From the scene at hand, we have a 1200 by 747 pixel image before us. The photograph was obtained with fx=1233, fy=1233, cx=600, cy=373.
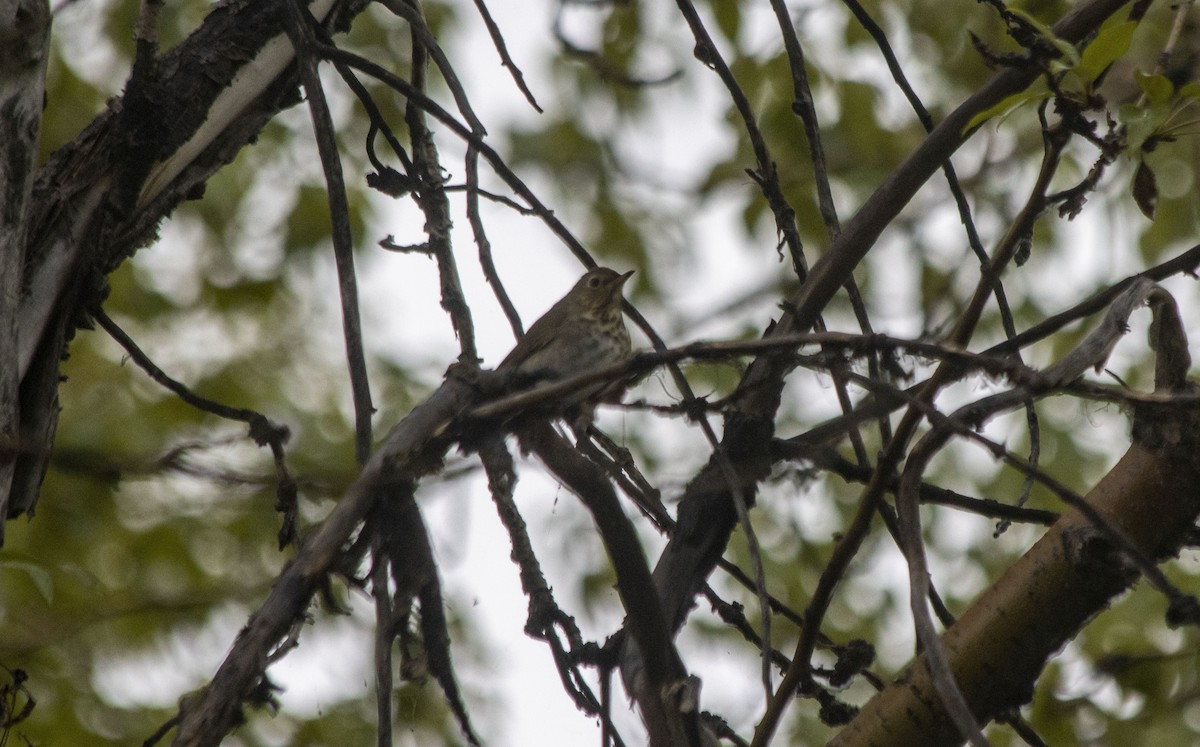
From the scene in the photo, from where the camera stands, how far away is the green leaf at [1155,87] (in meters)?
1.55

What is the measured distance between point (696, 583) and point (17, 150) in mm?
1091

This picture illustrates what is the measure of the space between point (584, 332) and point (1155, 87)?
2.32 meters

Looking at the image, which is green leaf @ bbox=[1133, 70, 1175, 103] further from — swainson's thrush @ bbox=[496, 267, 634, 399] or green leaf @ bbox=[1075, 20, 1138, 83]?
swainson's thrush @ bbox=[496, 267, 634, 399]

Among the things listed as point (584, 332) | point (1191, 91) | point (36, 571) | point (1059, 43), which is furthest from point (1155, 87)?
point (584, 332)

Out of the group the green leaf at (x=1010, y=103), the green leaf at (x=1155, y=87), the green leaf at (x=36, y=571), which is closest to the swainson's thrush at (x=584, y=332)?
the green leaf at (x=36, y=571)

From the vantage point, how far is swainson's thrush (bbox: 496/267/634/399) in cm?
362

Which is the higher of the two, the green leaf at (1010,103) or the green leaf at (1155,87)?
the green leaf at (1010,103)

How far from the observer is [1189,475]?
1572 millimetres

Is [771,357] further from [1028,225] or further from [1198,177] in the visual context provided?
[1198,177]

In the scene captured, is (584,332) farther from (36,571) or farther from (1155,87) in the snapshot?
(1155,87)

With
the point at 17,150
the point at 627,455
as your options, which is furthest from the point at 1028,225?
the point at 17,150

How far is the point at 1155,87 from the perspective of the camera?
1561 millimetres

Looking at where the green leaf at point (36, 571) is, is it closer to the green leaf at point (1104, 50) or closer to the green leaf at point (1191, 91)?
the green leaf at point (1104, 50)

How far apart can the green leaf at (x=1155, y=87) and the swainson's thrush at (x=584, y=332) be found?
2.01 meters
